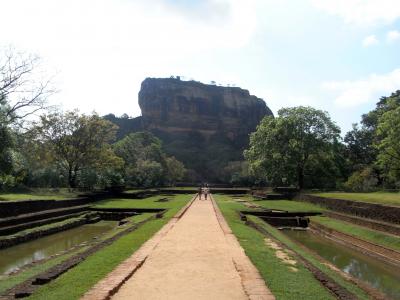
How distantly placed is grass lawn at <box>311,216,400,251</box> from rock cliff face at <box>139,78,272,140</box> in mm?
97406

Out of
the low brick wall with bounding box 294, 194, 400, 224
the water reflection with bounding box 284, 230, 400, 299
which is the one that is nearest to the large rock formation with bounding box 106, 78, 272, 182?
the low brick wall with bounding box 294, 194, 400, 224

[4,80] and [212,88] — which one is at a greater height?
[212,88]

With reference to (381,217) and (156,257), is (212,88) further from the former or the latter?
(156,257)

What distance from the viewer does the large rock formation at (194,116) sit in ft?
380

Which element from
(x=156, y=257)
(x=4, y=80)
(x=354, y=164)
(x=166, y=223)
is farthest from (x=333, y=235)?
(x=354, y=164)

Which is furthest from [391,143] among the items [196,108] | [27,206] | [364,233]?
[196,108]

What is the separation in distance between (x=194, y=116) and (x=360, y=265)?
351ft

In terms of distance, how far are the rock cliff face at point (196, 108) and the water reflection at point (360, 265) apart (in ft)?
330

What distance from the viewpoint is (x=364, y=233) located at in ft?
55.7

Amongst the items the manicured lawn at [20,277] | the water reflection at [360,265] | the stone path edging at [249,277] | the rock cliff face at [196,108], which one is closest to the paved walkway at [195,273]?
the stone path edging at [249,277]

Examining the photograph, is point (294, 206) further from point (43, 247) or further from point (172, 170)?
point (172, 170)

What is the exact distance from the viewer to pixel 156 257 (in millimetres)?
9438

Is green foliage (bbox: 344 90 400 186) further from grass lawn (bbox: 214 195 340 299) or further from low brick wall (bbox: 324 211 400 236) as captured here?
grass lawn (bbox: 214 195 340 299)

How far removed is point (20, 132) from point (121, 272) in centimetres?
2201
